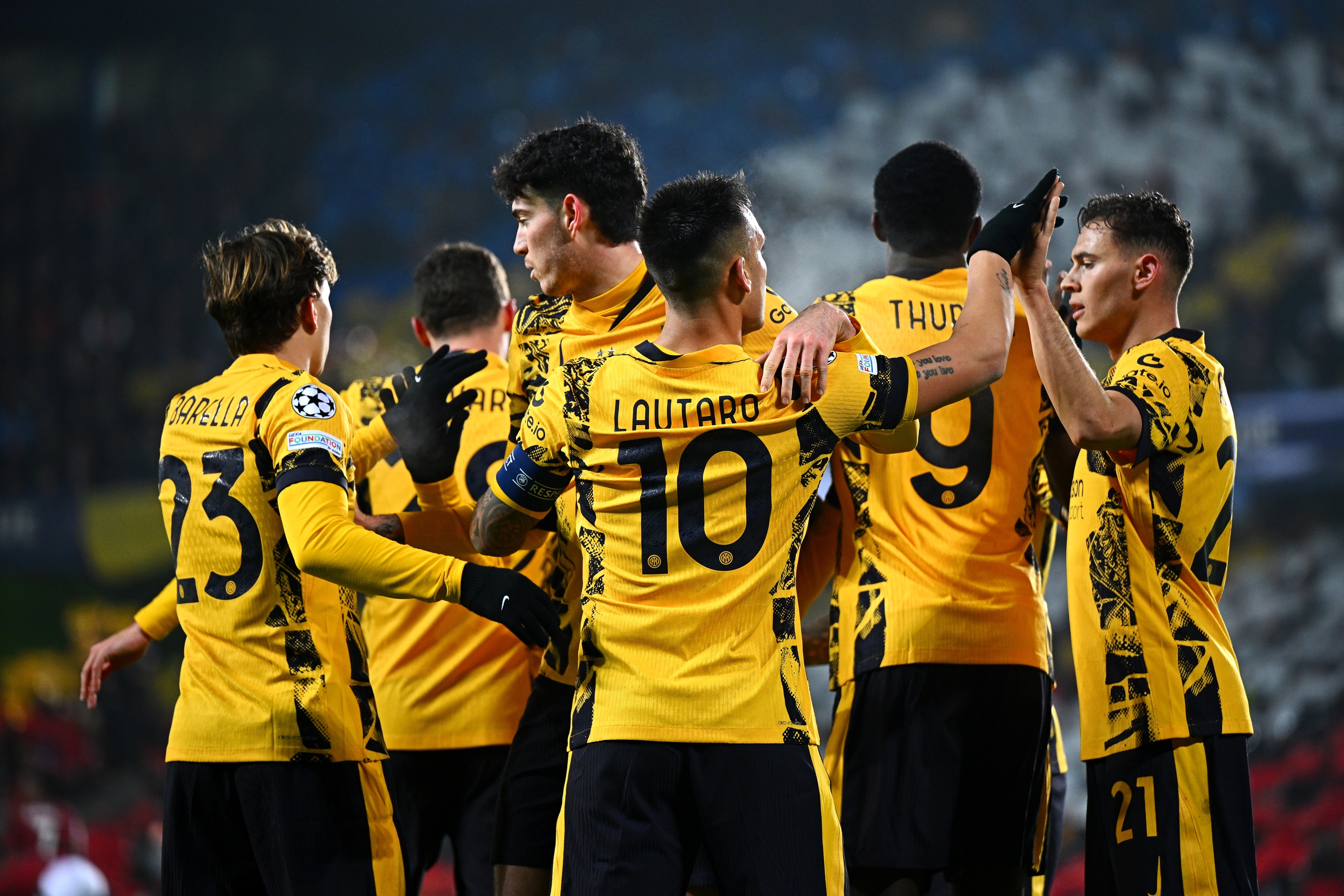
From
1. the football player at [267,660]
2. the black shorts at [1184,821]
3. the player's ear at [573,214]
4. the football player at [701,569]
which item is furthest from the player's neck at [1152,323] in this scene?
the football player at [267,660]

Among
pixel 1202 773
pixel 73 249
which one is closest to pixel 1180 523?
pixel 1202 773

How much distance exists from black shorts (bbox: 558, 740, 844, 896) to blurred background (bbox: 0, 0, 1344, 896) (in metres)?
6.88

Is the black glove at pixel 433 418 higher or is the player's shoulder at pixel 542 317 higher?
the player's shoulder at pixel 542 317

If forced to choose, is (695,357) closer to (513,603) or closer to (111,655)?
(513,603)

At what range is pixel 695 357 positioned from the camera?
218cm

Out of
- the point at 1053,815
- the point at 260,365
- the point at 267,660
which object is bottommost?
the point at 1053,815

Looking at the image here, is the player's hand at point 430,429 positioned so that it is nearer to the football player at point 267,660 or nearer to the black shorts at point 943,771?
Answer: the football player at point 267,660

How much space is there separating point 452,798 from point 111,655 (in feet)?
3.31

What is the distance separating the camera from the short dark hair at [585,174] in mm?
2941

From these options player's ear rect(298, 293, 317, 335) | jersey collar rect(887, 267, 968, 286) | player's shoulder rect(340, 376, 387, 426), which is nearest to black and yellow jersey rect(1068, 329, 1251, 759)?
jersey collar rect(887, 267, 968, 286)

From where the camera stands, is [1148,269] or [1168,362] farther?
[1148,269]

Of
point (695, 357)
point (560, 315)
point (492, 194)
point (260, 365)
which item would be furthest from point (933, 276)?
point (492, 194)

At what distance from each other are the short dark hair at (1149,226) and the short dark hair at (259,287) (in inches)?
76.0

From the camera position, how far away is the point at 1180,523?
2.66 m
